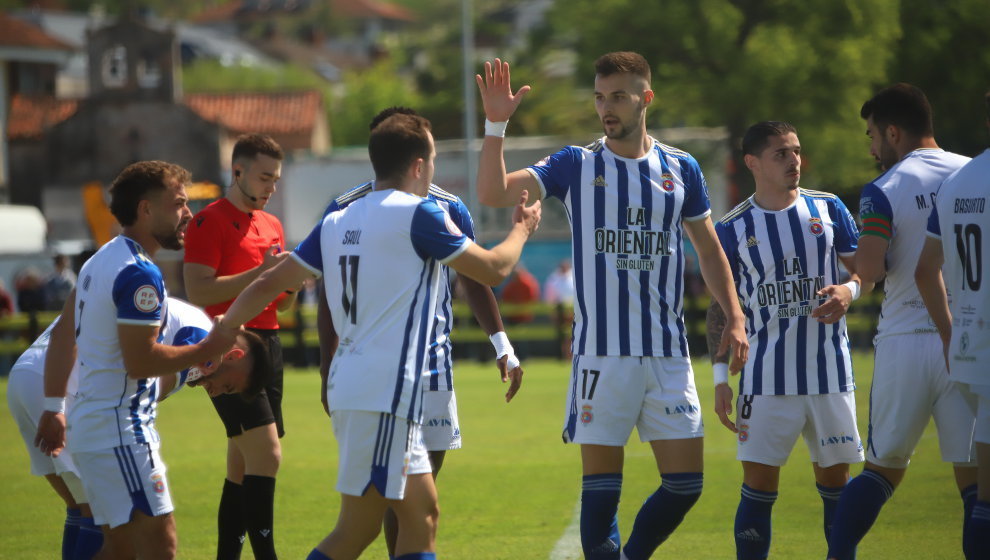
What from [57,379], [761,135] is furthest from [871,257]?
[57,379]

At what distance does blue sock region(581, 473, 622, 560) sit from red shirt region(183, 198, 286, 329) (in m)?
2.24

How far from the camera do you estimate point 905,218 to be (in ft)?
20.7

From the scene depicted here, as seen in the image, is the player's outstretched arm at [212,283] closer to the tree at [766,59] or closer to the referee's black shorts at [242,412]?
the referee's black shorts at [242,412]

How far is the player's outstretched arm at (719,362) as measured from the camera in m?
6.50

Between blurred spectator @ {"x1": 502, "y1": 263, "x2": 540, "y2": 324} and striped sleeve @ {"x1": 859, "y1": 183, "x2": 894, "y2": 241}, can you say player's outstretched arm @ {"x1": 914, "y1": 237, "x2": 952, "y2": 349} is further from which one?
blurred spectator @ {"x1": 502, "y1": 263, "x2": 540, "y2": 324}

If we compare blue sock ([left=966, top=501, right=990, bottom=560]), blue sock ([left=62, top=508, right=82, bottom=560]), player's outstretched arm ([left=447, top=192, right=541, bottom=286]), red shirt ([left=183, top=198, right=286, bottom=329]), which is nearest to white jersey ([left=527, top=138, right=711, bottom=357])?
player's outstretched arm ([left=447, top=192, right=541, bottom=286])

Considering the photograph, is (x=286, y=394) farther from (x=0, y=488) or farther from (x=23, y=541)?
(x=23, y=541)

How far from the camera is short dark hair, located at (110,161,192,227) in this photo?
5668 millimetres

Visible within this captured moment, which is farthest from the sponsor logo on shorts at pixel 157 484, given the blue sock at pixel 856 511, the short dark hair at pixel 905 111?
the short dark hair at pixel 905 111

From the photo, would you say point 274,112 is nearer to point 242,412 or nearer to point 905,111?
point 242,412

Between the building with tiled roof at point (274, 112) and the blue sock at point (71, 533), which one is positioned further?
the building with tiled roof at point (274, 112)

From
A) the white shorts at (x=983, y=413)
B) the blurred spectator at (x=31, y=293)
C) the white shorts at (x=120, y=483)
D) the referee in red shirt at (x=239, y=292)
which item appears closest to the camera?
the white shorts at (x=983, y=413)

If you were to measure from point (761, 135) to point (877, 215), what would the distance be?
84cm

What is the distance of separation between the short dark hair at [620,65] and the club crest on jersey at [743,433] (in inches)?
77.3
